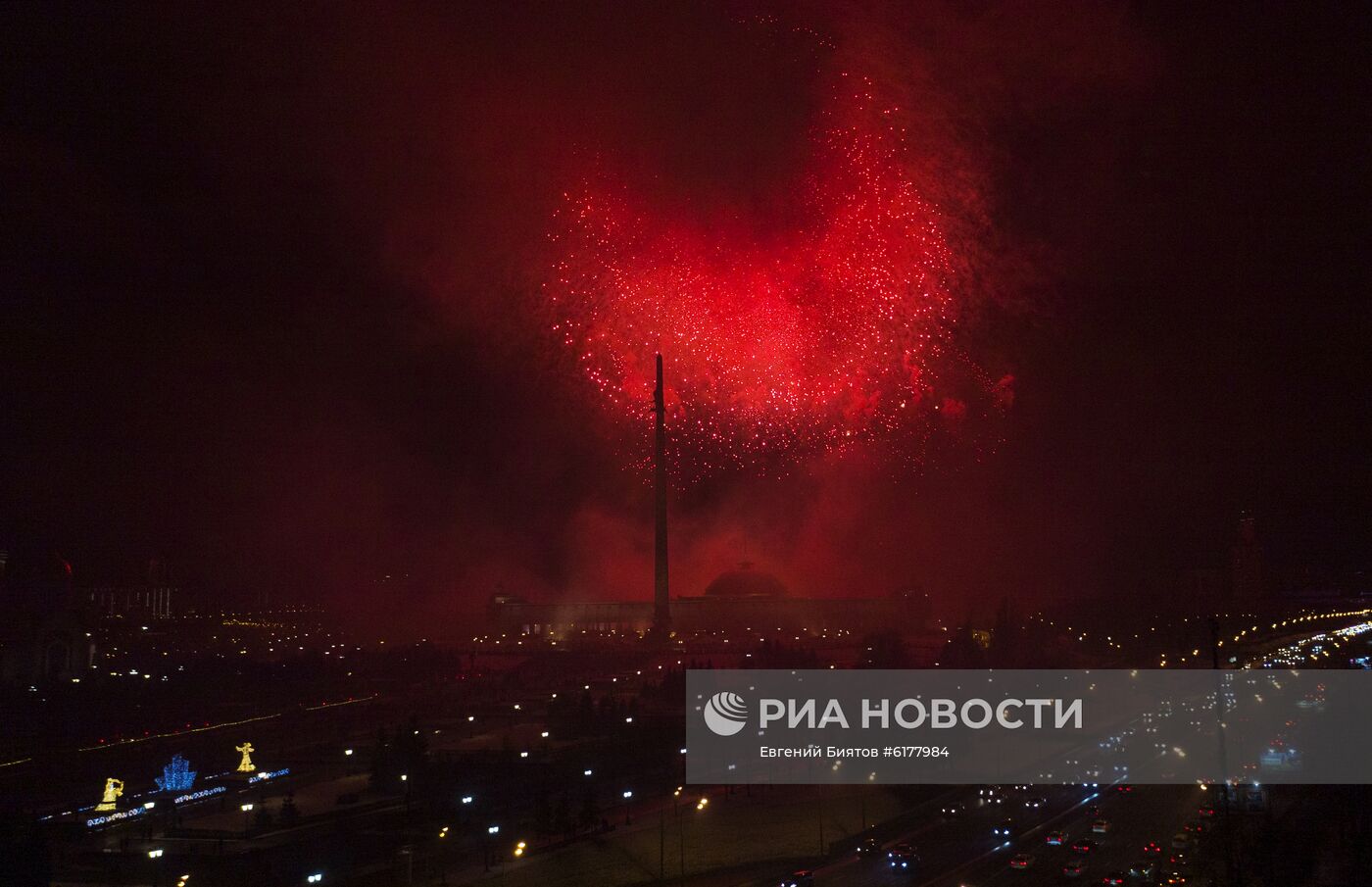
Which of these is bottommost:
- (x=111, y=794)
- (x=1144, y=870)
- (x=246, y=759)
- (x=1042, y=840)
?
(x=1144, y=870)

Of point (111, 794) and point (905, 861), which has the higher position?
point (111, 794)

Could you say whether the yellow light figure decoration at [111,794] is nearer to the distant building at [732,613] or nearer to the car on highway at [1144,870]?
the car on highway at [1144,870]

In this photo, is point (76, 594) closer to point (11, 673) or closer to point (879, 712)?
point (11, 673)

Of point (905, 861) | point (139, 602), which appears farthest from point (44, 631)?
point (905, 861)

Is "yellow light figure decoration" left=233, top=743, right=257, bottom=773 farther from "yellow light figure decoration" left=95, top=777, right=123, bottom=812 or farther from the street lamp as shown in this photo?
the street lamp

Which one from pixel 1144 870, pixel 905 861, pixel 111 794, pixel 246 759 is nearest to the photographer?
pixel 1144 870

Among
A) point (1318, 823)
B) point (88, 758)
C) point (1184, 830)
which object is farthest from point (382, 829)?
point (1318, 823)

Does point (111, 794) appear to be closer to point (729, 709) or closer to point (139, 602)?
point (729, 709)
